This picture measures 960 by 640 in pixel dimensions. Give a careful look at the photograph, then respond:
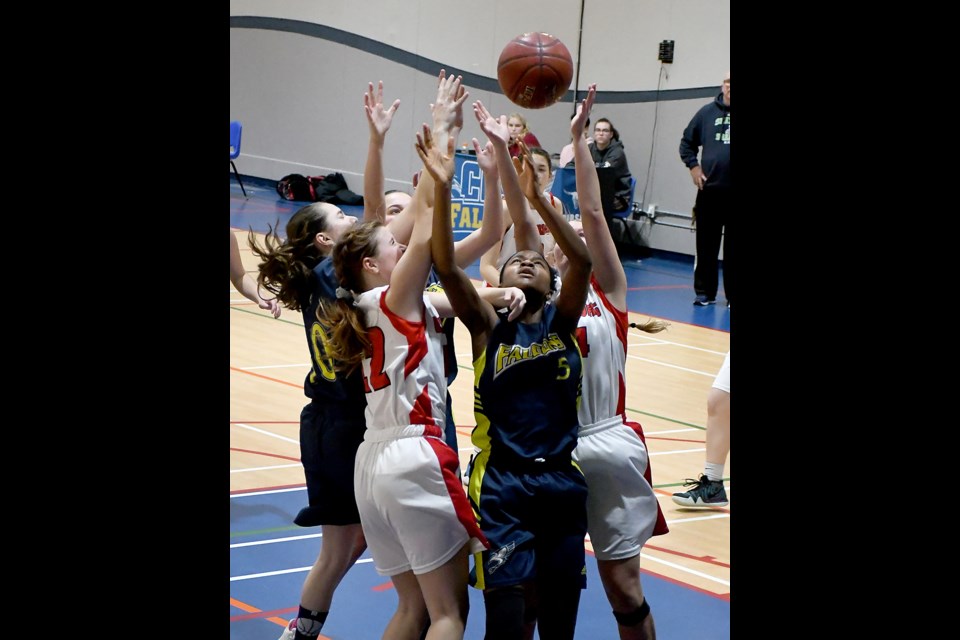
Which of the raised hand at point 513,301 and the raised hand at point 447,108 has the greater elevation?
the raised hand at point 447,108

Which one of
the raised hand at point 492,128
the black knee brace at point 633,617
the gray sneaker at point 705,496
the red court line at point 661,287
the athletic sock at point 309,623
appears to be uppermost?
the raised hand at point 492,128

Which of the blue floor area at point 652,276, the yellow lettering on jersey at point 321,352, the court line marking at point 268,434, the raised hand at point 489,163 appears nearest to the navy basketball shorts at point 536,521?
the yellow lettering on jersey at point 321,352

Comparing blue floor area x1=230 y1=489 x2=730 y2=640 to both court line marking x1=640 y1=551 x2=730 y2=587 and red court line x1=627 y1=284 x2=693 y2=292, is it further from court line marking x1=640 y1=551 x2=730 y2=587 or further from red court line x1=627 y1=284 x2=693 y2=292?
red court line x1=627 y1=284 x2=693 y2=292

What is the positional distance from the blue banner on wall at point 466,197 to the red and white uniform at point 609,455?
9452mm

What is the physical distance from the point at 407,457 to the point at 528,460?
35cm

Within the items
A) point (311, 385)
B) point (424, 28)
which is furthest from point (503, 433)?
point (424, 28)

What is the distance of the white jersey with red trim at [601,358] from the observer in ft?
11.9

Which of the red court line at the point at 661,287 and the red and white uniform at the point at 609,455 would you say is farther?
the red court line at the point at 661,287

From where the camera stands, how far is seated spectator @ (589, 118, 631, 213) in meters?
15.1

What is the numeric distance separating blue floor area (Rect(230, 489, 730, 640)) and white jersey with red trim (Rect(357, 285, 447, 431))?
3.98 ft

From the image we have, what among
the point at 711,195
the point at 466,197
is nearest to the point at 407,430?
the point at 711,195

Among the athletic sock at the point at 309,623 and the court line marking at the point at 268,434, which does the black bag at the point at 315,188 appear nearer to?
the court line marking at the point at 268,434

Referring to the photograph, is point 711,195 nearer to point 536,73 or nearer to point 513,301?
point 536,73
